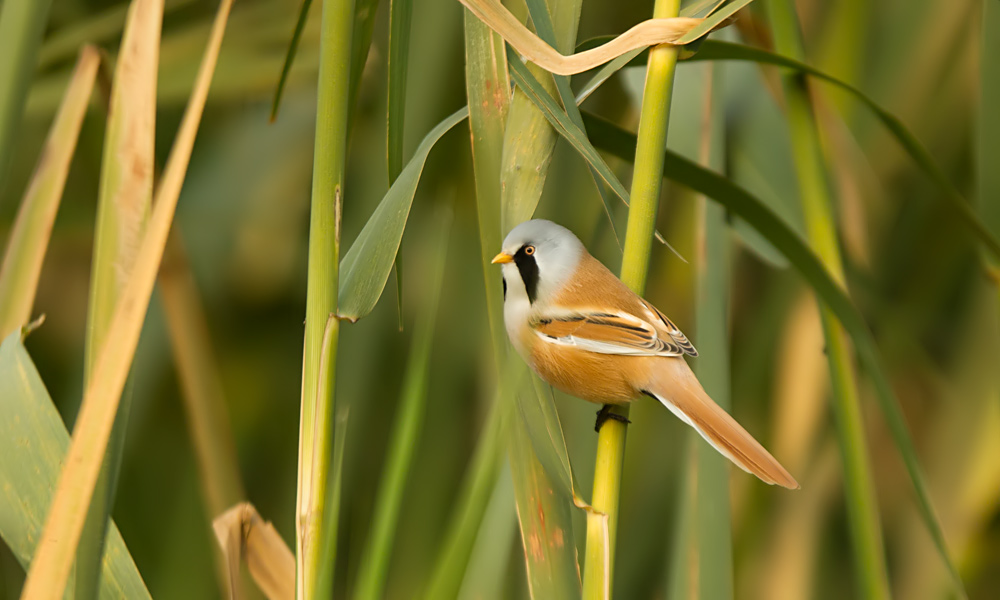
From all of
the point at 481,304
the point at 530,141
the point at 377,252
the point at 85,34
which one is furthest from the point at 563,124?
the point at 85,34

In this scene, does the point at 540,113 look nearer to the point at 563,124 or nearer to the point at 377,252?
the point at 563,124

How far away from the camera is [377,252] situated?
71 cm

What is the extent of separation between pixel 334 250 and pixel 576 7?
0.38m

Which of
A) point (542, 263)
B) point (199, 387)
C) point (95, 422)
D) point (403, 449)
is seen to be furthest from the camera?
point (199, 387)

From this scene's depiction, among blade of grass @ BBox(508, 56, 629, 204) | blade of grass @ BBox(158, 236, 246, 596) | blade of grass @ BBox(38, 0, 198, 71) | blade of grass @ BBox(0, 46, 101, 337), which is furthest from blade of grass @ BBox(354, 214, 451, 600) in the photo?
blade of grass @ BBox(38, 0, 198, 71)

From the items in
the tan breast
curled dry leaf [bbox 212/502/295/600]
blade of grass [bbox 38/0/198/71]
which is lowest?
curled dry leaf [bbox 212/502/295/600]

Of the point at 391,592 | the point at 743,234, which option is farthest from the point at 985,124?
the point at 391,592

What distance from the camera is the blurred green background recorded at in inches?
54.3

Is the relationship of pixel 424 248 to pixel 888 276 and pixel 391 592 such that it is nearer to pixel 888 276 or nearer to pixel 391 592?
pixel 391 592

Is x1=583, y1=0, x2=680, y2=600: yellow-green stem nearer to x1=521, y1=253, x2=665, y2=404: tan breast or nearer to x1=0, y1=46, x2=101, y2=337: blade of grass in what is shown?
x1=521, y1=253, x2=665, y2=404: tan breast

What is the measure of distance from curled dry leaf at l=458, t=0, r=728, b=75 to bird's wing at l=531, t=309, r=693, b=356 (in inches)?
14.3

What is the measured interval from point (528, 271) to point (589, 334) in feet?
0.43

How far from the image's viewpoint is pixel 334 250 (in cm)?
69

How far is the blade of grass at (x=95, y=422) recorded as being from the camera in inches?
24.1
